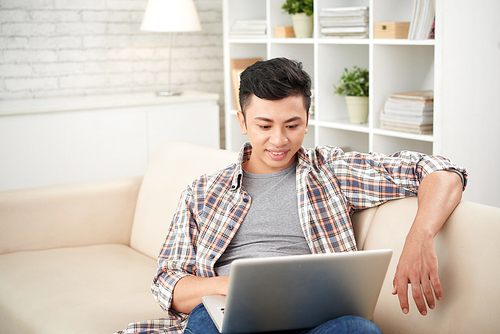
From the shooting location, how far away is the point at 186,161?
215cm

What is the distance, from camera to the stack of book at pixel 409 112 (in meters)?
2.51

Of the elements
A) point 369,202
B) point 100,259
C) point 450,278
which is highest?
point 369,202

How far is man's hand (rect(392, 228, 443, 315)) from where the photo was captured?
1.18 m

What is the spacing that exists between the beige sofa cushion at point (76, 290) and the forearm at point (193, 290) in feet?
0.97

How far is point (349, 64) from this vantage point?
3.15 metres

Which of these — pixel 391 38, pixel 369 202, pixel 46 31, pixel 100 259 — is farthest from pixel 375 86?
Result: pixel 46 31

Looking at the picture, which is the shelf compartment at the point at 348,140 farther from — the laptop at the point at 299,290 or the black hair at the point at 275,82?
the laptop at the point at 299,290

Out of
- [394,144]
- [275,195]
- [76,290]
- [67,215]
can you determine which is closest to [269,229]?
[275,195]

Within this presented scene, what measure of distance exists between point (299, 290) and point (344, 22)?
6.82 ft

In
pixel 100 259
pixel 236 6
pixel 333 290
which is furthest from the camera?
pixel 236 6

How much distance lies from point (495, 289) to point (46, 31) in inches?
133

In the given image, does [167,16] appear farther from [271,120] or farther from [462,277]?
[462,277]

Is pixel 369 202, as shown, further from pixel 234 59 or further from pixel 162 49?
pixel 162 49

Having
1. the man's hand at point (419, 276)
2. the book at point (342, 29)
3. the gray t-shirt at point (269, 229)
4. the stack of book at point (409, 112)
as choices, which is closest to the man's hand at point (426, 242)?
the man's hand at point (419, 276)
